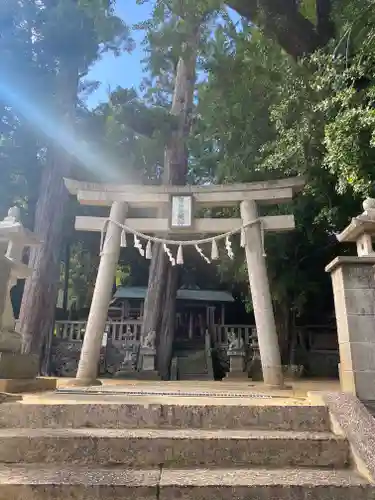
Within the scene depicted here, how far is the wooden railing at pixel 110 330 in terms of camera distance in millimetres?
15586

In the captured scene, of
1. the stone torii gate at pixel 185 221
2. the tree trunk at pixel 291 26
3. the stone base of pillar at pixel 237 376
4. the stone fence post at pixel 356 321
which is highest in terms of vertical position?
the tree trunk at pixel 291 26

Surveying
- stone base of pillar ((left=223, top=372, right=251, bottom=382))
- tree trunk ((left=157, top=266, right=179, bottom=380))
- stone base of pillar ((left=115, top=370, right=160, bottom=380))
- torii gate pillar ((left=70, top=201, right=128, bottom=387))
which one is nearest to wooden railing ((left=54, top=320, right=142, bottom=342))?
tree trunk ((left=157, top=266, right=179, bottom=380))

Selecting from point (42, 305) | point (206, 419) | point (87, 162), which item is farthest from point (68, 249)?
point (206, 419)

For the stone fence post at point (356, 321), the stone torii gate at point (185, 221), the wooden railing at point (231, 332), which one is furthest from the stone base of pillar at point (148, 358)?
the stone fence post at point (356, 321)

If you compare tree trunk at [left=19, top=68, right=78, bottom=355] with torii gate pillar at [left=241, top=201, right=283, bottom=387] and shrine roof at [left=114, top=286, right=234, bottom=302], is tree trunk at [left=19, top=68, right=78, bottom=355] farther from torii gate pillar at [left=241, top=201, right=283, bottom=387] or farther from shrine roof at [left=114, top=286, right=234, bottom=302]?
torii gate pillar at [left=241, top=201, right=283, bottom=387]

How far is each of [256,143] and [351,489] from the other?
30.7ft

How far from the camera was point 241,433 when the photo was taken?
290cm

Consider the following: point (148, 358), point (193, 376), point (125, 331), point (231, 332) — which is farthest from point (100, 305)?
point (231, 332)

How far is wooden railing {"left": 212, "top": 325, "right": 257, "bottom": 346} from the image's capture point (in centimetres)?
1572

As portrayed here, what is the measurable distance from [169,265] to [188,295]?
3855 millimetres

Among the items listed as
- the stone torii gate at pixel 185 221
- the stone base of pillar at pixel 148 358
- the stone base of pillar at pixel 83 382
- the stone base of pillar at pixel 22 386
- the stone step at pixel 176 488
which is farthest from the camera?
the stone base of pillar at pixel 148 358

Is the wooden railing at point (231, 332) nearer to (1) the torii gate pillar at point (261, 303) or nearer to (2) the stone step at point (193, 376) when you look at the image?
(2) the stone step at point (193, 376)

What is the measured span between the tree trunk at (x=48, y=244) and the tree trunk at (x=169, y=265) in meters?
3.56

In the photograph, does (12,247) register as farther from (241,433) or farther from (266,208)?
(266,208)
